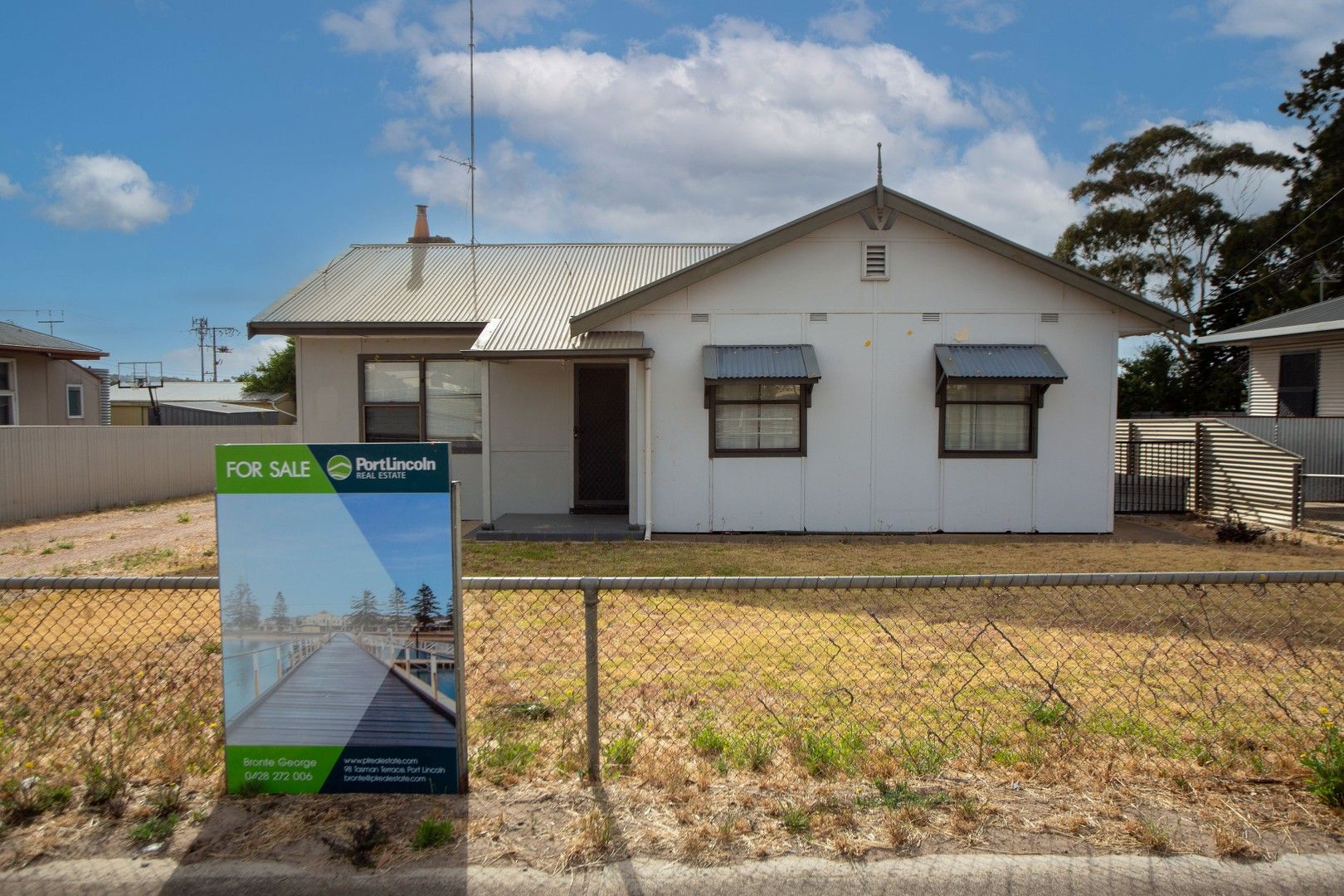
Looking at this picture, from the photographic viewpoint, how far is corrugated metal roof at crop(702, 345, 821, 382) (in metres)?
11.5

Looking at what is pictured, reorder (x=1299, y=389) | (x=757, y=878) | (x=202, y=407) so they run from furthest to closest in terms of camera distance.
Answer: (x=202, y=407), (x=1299, y=389), (x=757, y=878)

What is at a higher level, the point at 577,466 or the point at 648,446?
the point at 648,446

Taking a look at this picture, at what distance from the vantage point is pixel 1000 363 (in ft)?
38.2

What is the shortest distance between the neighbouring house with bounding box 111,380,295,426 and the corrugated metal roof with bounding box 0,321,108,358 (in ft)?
19.6

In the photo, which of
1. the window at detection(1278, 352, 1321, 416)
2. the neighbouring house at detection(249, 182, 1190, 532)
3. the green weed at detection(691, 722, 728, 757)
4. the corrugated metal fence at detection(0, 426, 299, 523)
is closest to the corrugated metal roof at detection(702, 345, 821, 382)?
the neighbouring house at detection(249, 182, 1190, 532)

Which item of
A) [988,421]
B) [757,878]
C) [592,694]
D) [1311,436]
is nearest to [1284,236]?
[1311,436]

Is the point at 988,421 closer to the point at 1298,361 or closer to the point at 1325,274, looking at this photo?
the point at 1298,361

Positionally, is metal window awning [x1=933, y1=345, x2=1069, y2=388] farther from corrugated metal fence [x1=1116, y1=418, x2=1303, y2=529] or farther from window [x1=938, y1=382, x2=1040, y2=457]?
corrugated metal fence [x1=1116, y1=418, x2=1303, y2=529]

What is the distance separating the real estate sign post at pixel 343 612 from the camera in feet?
12.2

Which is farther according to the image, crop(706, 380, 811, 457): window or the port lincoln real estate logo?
crop(706, 380, 811, 457): window

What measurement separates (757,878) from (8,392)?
82.2 feet

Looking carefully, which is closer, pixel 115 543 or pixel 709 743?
pixel 709 743

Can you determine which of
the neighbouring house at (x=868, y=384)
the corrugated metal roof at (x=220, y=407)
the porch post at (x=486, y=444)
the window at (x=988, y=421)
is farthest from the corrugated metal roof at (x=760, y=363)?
the corrugated metal roof at (x=220, y=407)

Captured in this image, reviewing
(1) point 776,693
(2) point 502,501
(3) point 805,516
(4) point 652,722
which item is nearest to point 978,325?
(3) point 805,516
